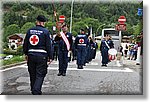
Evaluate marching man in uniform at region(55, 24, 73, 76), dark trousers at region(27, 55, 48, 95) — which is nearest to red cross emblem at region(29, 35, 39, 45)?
dark trousers at region(27, 55, 48, 95)

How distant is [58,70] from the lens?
218 inches

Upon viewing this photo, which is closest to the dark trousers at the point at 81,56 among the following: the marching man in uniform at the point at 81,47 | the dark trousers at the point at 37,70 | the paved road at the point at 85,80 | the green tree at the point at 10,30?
the marching man in uniform at the point at 81,47

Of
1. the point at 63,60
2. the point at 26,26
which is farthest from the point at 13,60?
the point at 63,60

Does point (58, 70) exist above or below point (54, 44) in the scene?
below

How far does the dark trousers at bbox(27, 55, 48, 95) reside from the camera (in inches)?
188

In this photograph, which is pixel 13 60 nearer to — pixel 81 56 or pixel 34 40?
pixel 34 40

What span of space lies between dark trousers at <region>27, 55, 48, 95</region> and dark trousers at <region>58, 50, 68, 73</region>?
0.62 metres

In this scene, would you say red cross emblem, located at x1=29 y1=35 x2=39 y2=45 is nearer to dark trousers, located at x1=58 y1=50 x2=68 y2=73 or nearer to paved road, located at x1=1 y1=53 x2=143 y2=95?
paved road, located at x1=1 y1=53 x2=143 y2=95

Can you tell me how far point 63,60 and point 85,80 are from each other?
1.66 ft

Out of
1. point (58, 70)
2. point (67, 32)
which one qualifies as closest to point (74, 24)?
point (67, 32)

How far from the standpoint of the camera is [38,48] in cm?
477

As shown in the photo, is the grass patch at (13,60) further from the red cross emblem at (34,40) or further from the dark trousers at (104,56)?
the dark trousers at (104,56)

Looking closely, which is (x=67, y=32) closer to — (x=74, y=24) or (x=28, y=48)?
(x=74, y=24)

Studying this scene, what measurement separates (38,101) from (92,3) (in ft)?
5.42
